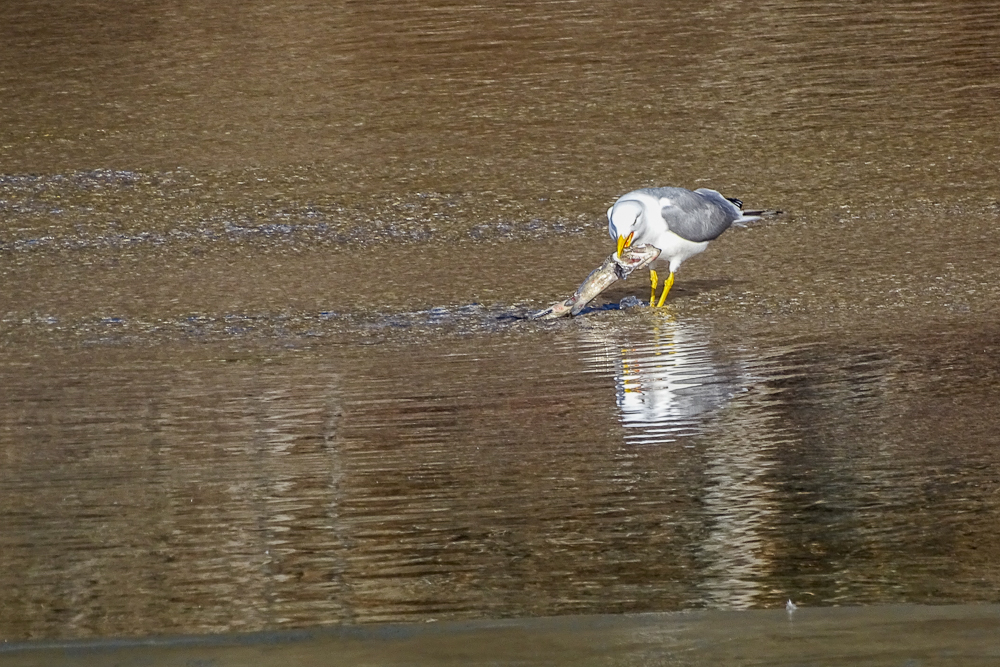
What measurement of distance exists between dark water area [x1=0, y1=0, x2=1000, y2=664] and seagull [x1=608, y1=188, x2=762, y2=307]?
0.72 feet

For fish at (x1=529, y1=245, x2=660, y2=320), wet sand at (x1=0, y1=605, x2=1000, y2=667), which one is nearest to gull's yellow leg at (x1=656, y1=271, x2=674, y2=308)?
fish at (x1=529, y1=245, x2=660, y2=320)

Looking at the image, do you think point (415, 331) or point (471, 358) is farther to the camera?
point (415, 331)

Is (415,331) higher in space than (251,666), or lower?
lower

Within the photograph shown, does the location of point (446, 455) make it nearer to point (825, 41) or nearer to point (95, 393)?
point (95, 393)

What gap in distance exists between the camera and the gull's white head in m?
6.30

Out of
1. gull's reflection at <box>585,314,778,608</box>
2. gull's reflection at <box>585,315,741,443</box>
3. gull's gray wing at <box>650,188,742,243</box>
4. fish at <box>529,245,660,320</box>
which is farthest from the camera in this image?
gull's gray wing at <box>650,188,742,243</box>

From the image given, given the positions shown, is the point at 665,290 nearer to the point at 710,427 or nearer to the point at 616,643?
the point at 710,427

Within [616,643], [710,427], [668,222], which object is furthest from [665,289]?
[616,643]

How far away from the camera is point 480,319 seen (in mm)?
6086

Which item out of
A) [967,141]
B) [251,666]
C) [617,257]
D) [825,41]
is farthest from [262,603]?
[825,41]

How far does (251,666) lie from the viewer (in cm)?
277

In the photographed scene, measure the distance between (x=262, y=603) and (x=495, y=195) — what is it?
5.03m

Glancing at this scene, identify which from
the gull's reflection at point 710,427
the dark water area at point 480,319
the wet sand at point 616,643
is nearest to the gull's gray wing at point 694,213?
the dark water area at point 480,319

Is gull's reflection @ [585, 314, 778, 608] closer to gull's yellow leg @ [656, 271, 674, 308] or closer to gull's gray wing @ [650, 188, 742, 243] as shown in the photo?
gull's yellow leg @ [656, 271, 674, 308]
